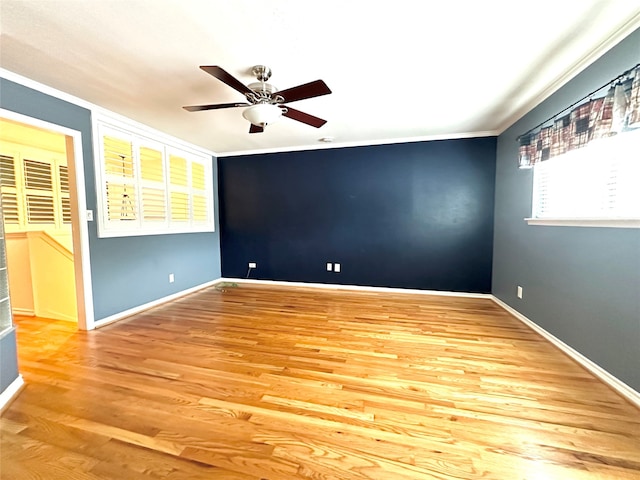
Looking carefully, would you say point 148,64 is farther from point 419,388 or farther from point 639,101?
point 639,101

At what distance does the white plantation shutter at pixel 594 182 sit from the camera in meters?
1.73

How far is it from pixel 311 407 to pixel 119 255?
2974mm

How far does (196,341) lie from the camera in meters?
2.51

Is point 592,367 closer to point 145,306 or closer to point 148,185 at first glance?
point 145,306

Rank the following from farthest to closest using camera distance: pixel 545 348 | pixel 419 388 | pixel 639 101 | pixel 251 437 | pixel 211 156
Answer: pixel 211 156
pixel 545 348
pixel 419 388
pixel 639 101
pixel 251 437

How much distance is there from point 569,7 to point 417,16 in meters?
0.87

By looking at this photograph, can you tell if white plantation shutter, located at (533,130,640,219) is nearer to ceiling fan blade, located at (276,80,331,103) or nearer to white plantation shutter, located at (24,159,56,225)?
ceiling fan blade, located at (276,80,331,103)

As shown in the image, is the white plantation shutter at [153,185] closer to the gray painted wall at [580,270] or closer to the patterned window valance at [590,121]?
the patterned window valance at [590,121]

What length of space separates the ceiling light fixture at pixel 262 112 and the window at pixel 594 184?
7.76 feet

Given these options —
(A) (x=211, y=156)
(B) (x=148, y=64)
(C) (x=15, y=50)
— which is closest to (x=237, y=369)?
(B) (x=148, y=64)

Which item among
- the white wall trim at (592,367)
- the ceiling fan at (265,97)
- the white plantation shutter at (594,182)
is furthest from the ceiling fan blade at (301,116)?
the white wall trim at (592,367)

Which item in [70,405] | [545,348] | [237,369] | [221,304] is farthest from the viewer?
[221,304]

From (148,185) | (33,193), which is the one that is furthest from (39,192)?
(148,185)

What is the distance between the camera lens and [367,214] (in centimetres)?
427
